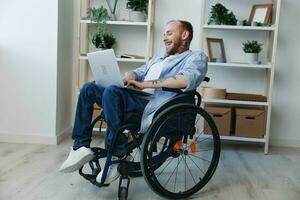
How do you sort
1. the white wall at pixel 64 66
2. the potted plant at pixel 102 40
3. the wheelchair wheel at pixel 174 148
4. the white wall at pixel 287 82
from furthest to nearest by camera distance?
the white wall at pixel 287 82, the potted plant at pixel 102 40, the white wall at pixel 64 66, the wheelchair wheel at pixel 174 148

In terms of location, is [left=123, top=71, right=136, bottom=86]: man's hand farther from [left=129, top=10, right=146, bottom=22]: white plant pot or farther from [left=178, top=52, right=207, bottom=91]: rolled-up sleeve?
[left=129, top=10, right=146, bottom=22]: white plant pot

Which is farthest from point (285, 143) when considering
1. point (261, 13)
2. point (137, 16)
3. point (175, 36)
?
point (175, 36)

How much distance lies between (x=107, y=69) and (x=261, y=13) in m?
1.79

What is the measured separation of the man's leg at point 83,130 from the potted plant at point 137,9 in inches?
54.3

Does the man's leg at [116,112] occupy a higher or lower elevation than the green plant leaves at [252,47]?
lower

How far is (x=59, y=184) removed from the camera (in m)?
2.29

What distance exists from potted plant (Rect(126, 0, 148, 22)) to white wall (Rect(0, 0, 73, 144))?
573 millimetres

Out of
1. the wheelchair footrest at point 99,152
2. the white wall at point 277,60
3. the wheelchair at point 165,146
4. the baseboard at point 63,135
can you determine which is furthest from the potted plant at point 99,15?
the wheelchair footrest at point 99,152

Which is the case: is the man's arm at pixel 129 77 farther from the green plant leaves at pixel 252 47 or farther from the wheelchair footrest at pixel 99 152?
the green plant leaves at pixel 252 47

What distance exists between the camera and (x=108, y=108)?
203 centimetres

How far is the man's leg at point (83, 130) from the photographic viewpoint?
80.9 inches

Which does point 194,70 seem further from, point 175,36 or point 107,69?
point 107,69

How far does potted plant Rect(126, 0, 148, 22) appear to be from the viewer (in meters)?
3.39

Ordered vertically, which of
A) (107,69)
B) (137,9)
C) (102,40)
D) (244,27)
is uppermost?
(137,9)
